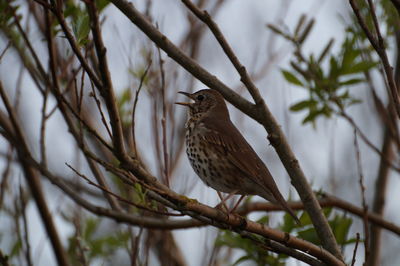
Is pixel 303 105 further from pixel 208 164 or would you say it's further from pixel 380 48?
pixel 380 48

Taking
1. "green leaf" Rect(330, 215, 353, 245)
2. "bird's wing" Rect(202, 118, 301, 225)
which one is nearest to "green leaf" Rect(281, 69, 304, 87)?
"bird's wing" Rect(202, 118, 301, 225)

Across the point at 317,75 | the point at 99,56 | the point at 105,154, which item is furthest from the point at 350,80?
the point at 99,56

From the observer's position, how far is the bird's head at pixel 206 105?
5.99m

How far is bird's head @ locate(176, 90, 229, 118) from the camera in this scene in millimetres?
5992

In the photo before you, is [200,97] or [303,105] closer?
[303,105]

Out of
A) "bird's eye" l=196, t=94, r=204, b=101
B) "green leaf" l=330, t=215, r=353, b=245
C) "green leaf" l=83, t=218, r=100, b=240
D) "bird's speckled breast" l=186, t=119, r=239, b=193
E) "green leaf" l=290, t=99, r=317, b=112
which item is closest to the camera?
"green leaf" l=330, t=215, r=353, b=245

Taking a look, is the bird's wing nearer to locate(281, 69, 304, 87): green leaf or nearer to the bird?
the bird

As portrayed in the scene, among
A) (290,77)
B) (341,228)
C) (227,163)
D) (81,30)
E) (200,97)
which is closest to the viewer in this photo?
(81,30)

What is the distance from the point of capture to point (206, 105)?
6.11m

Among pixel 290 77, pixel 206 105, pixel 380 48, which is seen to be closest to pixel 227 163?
pixel 290 77

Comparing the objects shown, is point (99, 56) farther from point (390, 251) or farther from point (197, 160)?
point (390, 251)

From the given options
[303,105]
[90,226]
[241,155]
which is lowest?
[90,226]

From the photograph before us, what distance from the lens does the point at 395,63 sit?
5375mm

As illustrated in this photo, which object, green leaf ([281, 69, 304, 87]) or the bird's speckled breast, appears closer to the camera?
the bird's speckled breast
